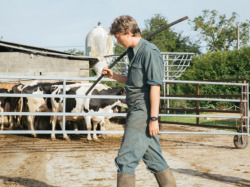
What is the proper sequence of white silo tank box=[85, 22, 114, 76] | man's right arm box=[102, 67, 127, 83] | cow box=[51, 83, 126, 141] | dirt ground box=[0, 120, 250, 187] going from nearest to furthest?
1. man's right arm box=[102, 67, 127, 83]
2. dirt ground box=[0, 120, 250, 187]
3. cow box=[51, 83, 126, 141]
4. white silo tank box=[85, 22, 114, 76]

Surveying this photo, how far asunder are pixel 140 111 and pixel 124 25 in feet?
2.43

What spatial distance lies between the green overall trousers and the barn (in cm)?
1204

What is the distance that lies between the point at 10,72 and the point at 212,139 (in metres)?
9.80

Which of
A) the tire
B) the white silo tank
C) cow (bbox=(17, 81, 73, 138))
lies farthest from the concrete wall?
the white silo tank

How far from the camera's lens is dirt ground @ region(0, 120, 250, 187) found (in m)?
4.04

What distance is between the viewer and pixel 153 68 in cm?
262

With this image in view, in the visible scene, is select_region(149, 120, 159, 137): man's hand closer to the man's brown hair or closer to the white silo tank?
the man's brown hair

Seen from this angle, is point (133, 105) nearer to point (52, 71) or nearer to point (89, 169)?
point (89, 169)

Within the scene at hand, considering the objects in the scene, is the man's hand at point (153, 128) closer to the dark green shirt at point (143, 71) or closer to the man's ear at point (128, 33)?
the dark green shirt at point (143, 71)

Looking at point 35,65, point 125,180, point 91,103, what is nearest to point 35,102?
point 91,103

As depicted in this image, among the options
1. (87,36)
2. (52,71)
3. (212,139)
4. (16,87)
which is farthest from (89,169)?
(87,36)

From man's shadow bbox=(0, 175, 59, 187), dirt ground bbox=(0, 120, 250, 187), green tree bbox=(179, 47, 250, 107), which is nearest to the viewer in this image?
man's shadow bbox=(0, 175, 59, 187)

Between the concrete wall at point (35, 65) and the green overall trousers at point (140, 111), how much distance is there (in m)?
12.5

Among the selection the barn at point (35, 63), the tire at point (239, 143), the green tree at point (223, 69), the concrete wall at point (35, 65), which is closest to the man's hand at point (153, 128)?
the tire at point (239, 143)
